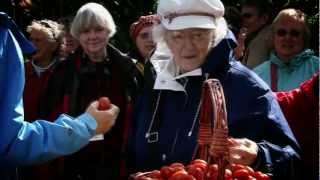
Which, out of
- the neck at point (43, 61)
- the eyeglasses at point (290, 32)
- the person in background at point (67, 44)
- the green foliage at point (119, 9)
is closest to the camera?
the eyeglasses at point (290, 32)

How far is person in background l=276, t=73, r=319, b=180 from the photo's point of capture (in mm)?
3041

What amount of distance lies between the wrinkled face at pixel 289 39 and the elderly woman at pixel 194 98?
1.55 m

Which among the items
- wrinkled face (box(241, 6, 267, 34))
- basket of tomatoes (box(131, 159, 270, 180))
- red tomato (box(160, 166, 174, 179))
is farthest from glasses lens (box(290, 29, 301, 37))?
red tomato (box(160, 166, 174, 179))

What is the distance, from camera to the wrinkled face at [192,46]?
2.99 m

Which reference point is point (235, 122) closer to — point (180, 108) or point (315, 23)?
point (180, 108)

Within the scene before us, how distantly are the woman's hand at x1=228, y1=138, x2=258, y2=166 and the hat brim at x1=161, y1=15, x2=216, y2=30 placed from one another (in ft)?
1.79

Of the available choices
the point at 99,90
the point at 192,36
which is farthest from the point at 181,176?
the point at 99,90

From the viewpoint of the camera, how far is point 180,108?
3014mm

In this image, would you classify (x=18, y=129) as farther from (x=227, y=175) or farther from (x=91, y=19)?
(x=91, y=19)

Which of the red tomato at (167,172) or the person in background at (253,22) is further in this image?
the person in background at (253,22)

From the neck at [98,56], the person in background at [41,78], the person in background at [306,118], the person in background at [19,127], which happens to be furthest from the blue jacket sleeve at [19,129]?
the neck at [98,56]

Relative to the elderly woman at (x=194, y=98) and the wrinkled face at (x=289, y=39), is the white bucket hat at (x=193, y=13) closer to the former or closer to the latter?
the elderly woman at (x=194, y=98)

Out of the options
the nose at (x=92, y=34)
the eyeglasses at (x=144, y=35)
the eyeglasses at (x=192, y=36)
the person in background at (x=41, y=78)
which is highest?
the eyeglasses at (x=192, y=36)

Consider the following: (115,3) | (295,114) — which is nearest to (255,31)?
(115,3)
